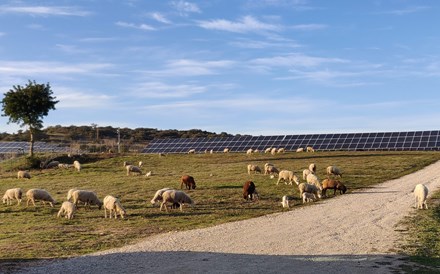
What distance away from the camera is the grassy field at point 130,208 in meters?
17.7

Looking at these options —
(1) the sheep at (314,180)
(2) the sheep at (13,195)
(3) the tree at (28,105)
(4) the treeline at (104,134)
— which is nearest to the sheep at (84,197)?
(2) the sheep at (13,195)

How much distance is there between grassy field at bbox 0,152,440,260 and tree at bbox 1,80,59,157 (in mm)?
12314

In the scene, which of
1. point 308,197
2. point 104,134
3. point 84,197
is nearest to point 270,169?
point 308,197

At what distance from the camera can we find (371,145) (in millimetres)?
68562

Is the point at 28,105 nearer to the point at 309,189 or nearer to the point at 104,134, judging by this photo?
the point at 309,189

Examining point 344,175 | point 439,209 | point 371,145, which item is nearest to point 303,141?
point 371,145

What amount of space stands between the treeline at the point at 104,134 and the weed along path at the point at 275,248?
112074 millimetres

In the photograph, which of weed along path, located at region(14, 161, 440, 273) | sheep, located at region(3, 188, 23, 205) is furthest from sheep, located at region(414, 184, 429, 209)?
sheep, located at region(3, 188, 23, 205)

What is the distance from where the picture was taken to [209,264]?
550 inches

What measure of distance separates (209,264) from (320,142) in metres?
60.0

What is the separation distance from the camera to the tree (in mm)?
59688

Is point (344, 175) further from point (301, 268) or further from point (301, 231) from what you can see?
point (301, 268)

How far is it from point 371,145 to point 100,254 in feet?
192

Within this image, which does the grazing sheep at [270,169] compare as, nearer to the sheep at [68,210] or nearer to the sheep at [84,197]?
the sheep at [84,197]
